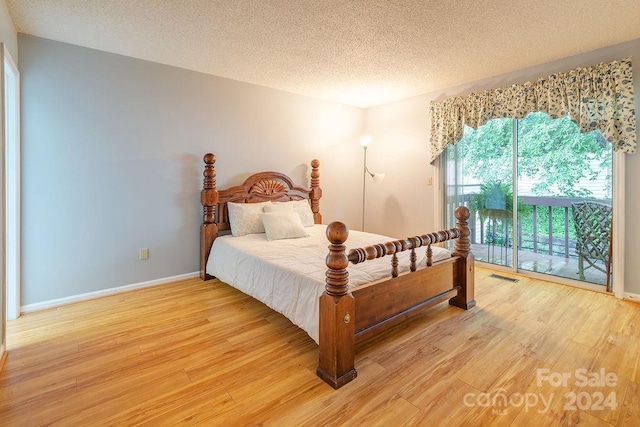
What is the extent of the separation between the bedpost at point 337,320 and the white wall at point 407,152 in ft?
9.88

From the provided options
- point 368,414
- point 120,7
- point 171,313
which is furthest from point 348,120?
point 368,414

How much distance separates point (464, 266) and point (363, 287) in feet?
4.19

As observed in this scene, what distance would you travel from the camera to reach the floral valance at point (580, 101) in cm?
284

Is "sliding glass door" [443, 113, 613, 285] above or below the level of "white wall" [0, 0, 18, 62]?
below

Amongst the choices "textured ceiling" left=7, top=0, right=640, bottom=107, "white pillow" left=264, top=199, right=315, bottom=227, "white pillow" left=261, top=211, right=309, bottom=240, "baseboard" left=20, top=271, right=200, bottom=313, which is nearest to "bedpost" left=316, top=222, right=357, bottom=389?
"white pillow" left=261, top=211, right=309, bottom=240

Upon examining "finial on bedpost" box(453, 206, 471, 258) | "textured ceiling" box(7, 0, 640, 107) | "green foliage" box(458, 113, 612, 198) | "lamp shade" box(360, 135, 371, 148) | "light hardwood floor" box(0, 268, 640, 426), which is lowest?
"light hardwood floor" box(0, 268, 640, 426)

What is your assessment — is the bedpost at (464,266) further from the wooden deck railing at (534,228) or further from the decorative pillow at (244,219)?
the decorative pillow at (244,219)

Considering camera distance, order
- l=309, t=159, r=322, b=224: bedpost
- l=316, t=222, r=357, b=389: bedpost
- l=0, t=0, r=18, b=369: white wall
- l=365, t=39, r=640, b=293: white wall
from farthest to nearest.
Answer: l=309, t=159, r=322, b=224: bedpost, l=365, t=39, r=640, b=293: white wall, l=0, t=0, r=18, b=369: white wall, l=316, t=222, r=357, b=389: bedpost

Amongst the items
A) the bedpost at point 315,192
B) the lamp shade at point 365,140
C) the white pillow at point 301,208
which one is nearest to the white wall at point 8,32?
the white pillow at point 301,208

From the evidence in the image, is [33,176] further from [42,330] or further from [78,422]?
[78,422]

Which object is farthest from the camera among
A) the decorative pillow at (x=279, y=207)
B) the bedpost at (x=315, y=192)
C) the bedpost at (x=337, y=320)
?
the bedpost at (x=315, y=192)

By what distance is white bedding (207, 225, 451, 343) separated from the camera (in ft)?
6.72

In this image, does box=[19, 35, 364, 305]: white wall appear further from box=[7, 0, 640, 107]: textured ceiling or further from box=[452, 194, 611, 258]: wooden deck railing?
box=[452, 194, 611, 258]: wooden deck railing

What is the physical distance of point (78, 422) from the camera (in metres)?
1.46
